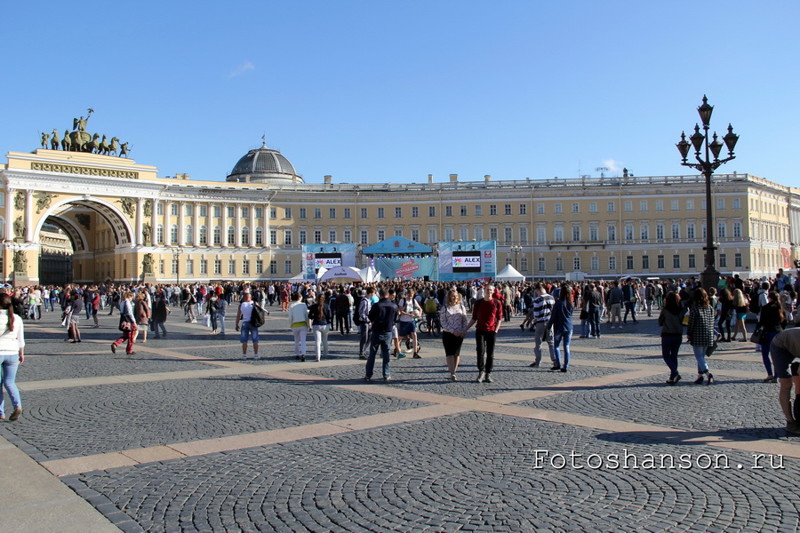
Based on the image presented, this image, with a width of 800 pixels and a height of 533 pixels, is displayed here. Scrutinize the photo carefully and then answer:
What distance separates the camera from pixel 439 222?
76.1 meters

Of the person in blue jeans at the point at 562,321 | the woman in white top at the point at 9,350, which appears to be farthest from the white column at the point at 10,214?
the person in blue jeans at the point at 562,321

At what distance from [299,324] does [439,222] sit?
61905mm

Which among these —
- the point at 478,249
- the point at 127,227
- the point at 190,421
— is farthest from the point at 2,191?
the point at 190,421

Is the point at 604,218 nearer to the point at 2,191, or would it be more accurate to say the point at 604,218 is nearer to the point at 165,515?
the point at 2,191

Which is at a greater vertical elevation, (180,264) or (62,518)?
(180,264)

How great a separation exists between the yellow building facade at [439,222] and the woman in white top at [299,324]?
5615 cm

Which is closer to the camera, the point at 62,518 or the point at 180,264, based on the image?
the point at 62,518

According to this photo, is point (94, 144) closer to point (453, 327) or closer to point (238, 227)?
point (238, 227)

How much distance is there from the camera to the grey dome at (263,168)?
86312mm

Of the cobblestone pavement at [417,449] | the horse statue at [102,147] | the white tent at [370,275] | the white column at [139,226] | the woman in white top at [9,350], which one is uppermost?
the horse statue at [102,147]

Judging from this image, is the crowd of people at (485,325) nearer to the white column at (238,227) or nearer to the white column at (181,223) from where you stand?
the white column at (181,223)

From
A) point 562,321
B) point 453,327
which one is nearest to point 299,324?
point 453,327

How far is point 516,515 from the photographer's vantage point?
5000 mm

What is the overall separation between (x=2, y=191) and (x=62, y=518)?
224ft
